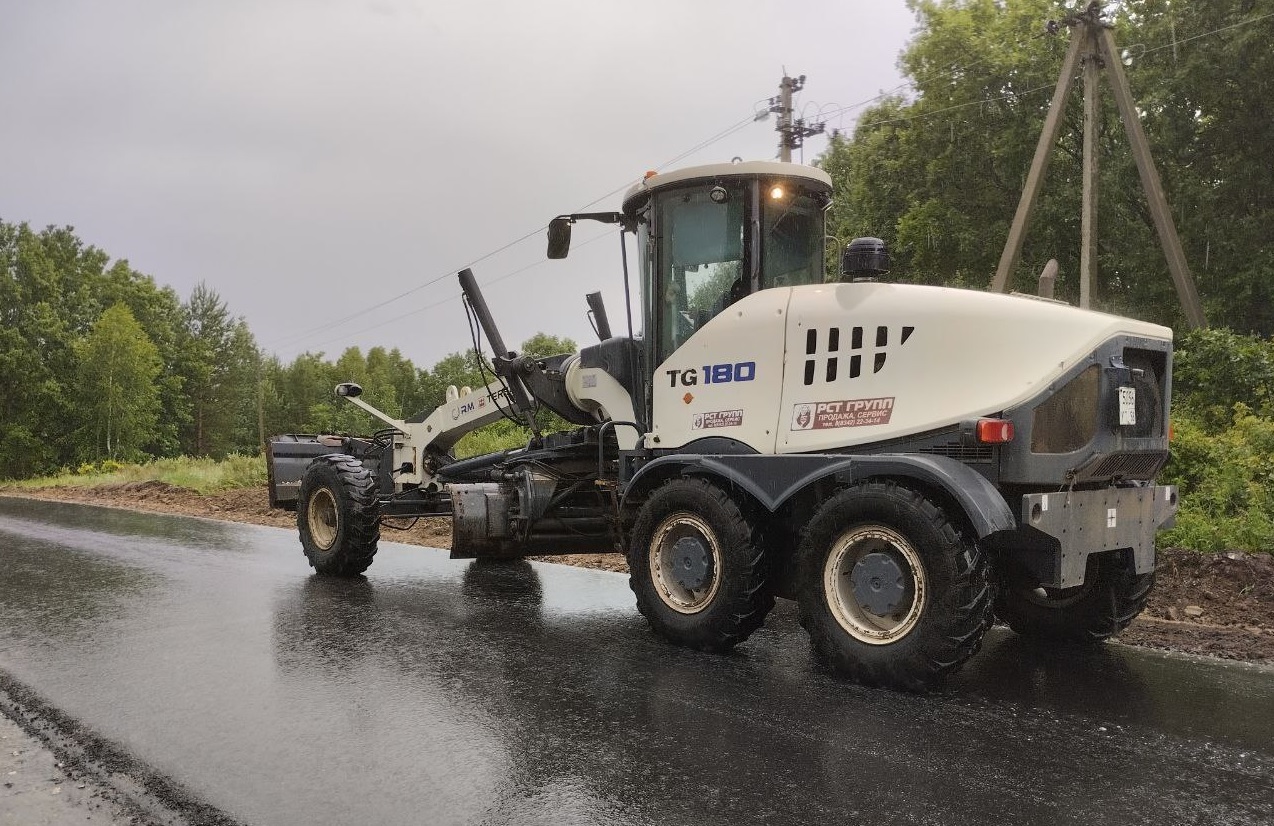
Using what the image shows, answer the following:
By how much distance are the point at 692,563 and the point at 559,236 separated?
2801 millimetres

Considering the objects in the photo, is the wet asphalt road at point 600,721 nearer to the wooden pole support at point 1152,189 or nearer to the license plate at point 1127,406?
the license plate at point 1127,406

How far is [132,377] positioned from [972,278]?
5474cm

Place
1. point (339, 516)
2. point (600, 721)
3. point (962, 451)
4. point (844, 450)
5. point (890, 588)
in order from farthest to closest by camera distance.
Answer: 1. point (339, 516)
2. point (844, 450)
3. point (962, 451)
4. point (890, 588)
5. point (600, 721)

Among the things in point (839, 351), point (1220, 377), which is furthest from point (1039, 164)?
point (839, 351)

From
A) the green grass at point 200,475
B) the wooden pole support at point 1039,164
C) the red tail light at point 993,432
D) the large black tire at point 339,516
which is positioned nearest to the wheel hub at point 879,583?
the red tail light at point 993,432

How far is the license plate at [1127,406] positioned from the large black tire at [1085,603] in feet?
2.80

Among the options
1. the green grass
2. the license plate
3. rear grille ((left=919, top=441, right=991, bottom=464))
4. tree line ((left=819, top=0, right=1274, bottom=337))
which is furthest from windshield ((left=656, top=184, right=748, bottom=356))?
the green grass

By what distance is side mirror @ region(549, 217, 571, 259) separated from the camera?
745 cm

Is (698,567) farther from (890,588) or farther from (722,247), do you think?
(722,247)

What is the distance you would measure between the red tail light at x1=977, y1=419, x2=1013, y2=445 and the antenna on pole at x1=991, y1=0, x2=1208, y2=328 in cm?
1276

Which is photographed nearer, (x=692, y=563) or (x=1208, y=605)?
(x=692, y=563)

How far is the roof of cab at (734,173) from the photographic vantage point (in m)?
6.71

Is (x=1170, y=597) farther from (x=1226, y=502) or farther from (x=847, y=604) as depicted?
(x=847, y=604)

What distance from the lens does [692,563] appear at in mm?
6207
